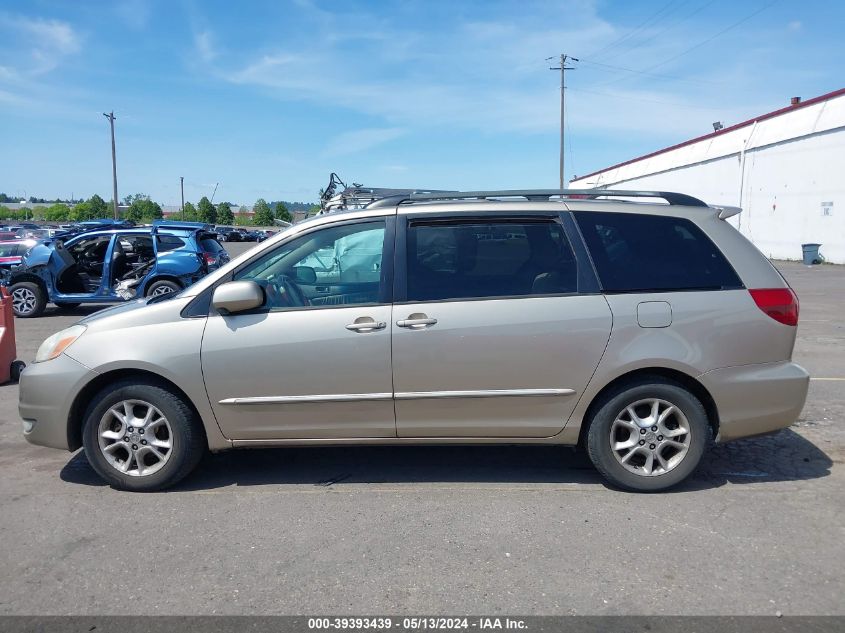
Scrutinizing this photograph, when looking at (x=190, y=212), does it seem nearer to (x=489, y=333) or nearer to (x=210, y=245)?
(x=210, y=245)

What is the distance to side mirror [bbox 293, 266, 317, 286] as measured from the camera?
462 centimetres

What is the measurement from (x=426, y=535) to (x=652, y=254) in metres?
2.25

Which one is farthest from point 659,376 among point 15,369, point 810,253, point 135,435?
point 810,253

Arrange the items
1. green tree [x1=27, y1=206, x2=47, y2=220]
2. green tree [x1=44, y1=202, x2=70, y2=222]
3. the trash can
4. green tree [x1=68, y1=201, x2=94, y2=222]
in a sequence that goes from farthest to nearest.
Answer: green tree [x1=27, y1=206, x2=47, y2=220] → green tree [x1=44, y1=202, x2=70, y2=222] → green tree [x1=68, y1=201, x2=94, y2=222] → the trash can

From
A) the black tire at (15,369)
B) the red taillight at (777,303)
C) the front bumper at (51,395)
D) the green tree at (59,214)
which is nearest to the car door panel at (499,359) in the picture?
the red taillight at (777,303)

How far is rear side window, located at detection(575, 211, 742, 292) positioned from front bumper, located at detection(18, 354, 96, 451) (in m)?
3.29

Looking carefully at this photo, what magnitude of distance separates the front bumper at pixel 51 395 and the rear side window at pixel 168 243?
9.24 m

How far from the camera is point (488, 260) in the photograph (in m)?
4.43

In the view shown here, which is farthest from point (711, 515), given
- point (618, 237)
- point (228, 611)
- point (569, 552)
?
point (228, 611)

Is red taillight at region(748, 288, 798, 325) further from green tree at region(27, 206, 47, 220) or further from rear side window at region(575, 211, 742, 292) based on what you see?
green tree at region(27, 206, 47, 220)

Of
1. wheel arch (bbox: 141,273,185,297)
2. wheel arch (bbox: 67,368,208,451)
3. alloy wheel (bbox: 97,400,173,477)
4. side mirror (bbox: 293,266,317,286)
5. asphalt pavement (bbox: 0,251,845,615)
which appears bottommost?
asphalt pavement (bbox: 0,251,845,615)

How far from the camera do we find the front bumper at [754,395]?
4.29 meters

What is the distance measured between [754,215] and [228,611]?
109 ft

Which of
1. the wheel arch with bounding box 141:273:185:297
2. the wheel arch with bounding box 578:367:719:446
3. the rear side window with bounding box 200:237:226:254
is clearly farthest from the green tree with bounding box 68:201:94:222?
the wheel arch with bounding box 578:367:719:446
